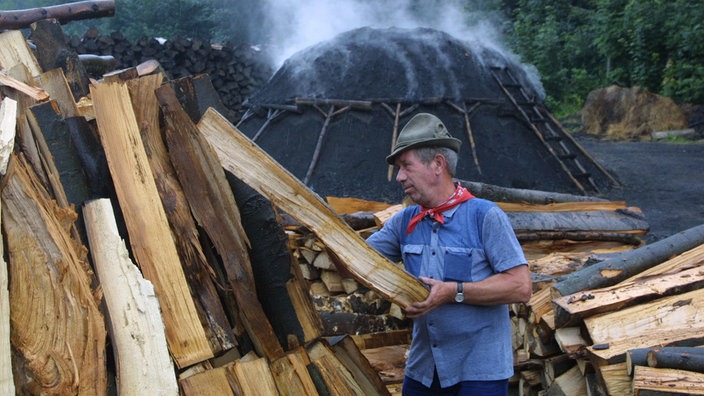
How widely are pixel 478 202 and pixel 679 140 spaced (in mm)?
16669

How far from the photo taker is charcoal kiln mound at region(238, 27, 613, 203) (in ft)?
35.9

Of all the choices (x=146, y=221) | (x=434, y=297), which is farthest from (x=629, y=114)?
(x=146, y=221)

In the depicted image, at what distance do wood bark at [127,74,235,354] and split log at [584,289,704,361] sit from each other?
190 centimetres

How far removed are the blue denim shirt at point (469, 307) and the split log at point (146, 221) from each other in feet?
3.35

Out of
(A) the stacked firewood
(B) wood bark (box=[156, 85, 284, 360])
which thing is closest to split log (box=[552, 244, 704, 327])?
(A) the stacked firewood

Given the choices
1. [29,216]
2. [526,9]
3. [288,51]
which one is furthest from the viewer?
[526,9]

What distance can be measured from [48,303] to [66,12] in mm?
2813

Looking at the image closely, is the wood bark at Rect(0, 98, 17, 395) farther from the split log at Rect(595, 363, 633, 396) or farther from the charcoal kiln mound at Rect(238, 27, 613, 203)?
the charcoal kiln mound at Rect(238, 27, 613, 203)

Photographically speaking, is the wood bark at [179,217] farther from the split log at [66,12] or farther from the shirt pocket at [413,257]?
the split log at [66,12]

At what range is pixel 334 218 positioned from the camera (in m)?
3.01

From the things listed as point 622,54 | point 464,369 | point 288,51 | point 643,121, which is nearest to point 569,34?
point 622,54

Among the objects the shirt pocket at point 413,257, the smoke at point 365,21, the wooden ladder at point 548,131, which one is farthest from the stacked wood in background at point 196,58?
the shirt pocket at point 413,257

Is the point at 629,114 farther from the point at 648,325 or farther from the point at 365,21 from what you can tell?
the point at 648,325

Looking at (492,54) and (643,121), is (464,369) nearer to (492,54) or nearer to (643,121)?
(492,54)
